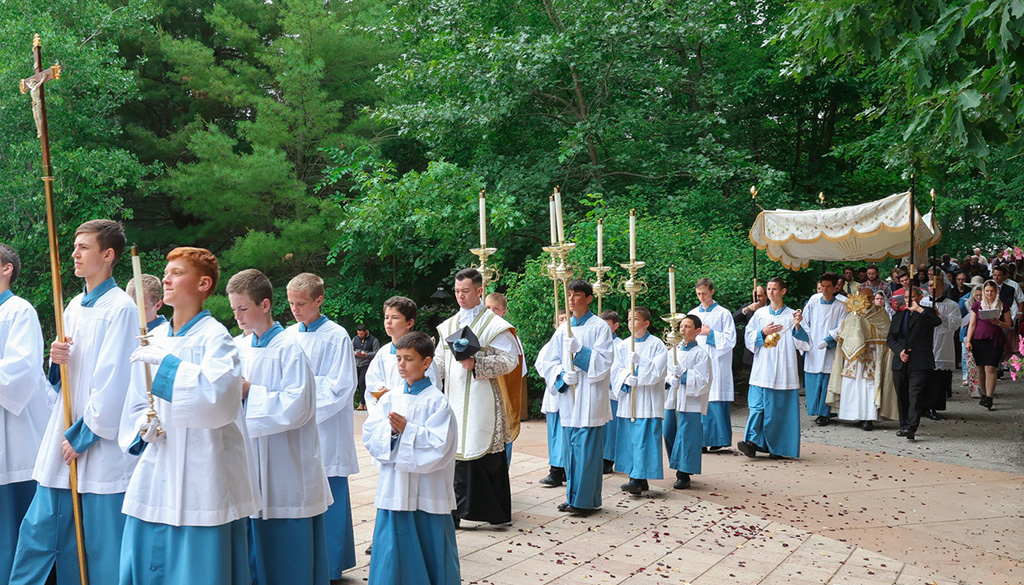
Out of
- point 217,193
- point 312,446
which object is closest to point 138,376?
point 312,446

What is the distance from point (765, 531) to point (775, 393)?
377 centimetres

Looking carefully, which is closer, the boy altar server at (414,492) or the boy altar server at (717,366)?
the boy altar server at (414,492)

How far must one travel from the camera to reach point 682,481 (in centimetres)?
853

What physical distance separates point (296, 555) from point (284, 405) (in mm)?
820

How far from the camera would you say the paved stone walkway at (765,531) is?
582 centimetres

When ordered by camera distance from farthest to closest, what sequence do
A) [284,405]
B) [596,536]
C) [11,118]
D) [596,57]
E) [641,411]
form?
1. [11,118]
2. [596,57]
3. [641,411]
4. [596,536]
5. [284,405]

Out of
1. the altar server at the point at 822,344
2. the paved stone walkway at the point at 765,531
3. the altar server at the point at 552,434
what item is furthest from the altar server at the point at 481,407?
the altar server at the point at 822,344

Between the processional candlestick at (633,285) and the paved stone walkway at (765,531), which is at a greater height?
the processional candlestick at (633,285)

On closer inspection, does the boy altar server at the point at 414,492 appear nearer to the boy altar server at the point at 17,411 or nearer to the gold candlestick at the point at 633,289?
the boy altar server at the point at 17,411

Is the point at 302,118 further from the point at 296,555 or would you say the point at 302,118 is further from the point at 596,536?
the point at 296,555

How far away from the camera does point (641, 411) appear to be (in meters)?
8.24

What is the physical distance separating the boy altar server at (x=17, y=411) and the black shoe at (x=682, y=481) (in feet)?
18.7

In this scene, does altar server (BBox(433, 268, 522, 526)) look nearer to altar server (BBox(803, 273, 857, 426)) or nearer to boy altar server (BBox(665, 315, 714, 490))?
boy altar server (BBox(665, 315, 714, 490))

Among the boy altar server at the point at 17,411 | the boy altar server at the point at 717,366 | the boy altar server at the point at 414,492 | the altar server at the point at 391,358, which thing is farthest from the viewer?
the boy altar server at the point at 717,366
